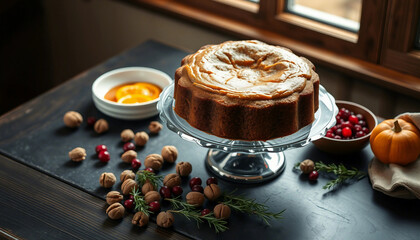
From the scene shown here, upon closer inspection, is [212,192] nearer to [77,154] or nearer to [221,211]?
[221,211]

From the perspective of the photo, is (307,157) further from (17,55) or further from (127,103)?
(17,55)

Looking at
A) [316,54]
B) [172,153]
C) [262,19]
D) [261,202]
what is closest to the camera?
[261,202]

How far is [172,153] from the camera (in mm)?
1363

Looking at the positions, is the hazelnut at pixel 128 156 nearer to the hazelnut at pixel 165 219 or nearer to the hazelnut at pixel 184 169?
the hazelnut at pixel 184 169

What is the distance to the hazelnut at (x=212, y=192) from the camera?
122 cm

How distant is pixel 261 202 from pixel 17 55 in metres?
1.79

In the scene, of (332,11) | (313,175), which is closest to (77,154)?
(313,175)

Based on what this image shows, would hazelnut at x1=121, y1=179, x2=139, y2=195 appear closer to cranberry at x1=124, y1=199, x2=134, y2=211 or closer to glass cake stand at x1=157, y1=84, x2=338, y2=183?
cranberry at x1=124, y1=199, x2=134, y2=211

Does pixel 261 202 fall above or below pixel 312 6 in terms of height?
below

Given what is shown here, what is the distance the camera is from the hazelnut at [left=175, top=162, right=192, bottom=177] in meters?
1.30

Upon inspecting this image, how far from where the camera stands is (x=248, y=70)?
1273mm

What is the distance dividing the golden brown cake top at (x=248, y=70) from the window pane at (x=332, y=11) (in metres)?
0.64

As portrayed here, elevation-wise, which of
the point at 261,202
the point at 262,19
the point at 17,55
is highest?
the point at 262,19

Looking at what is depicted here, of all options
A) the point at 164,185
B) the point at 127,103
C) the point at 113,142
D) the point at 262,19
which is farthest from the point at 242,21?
the point at 164,185
